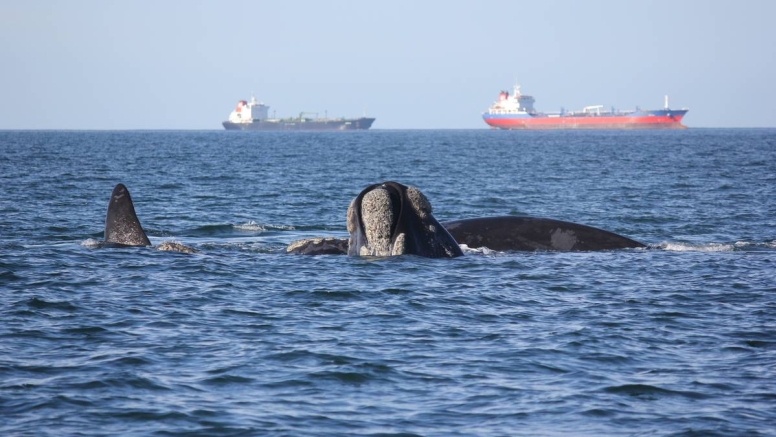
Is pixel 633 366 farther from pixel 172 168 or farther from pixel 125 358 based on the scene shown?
pixel 172 168

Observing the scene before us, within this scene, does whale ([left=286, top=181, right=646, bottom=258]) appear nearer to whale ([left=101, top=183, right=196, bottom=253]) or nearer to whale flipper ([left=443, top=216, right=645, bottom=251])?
whale flipper ([left=443, top=216, right=645, bottom=251])

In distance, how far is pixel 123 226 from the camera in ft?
57.4

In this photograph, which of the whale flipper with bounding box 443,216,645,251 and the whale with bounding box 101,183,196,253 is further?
the whale with bounding box 101,183,196,253

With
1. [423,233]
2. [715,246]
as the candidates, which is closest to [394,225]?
[423,233]

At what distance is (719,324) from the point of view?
40.4 feet

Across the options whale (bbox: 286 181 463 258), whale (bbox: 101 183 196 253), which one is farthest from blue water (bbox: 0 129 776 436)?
whale (bbox: 101 183 196 253)

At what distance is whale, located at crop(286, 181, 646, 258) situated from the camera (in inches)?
556

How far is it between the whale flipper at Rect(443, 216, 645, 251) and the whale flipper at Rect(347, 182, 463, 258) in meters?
1.68

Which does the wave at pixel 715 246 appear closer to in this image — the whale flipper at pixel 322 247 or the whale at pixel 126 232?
the whale flipper at pixel 322 247

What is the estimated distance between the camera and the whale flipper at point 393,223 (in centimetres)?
1403

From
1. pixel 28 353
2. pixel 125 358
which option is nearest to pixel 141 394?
pixel 125 358

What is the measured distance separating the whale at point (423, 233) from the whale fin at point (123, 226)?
8.37 ft

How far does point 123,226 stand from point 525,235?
664cm

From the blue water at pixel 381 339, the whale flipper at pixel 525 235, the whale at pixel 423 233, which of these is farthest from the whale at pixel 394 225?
the whale flipper at pixel 525 235
